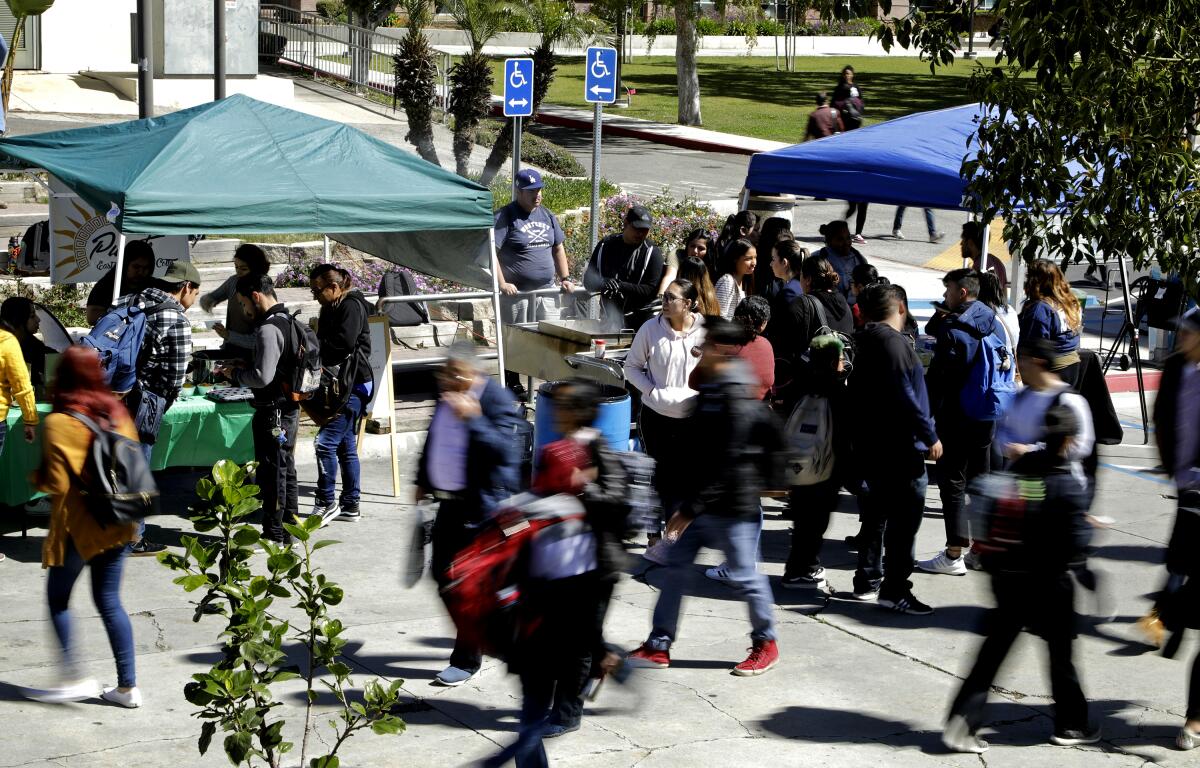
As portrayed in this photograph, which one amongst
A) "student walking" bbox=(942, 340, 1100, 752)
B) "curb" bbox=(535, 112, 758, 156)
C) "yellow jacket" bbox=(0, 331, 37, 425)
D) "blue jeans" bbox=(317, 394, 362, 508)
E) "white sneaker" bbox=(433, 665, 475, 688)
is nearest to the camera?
"student walking" bbox=(942, 340, 1100, 752)

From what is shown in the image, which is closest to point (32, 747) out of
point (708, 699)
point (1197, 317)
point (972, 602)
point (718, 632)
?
point (708, 699)

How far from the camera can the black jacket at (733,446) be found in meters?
6.38

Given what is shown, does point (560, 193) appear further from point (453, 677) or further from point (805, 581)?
point (453, 677)

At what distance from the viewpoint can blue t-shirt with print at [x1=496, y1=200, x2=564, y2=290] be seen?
39.9ft

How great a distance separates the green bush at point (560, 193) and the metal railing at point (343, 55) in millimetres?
7114

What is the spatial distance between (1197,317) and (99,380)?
5.36 metres

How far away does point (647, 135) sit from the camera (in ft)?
107

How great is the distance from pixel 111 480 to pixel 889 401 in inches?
160

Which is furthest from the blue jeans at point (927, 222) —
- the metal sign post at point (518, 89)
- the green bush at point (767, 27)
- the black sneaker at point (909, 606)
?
the green bush at point (767, 27)

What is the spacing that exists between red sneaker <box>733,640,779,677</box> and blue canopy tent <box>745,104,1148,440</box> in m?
4.99

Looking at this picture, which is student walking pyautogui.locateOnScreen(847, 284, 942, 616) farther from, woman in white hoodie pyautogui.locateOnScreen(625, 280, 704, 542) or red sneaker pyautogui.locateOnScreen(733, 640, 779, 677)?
red sneaker pyautogui.locateOnScreen(733, 640, 779, 677)

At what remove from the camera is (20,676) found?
6.75 meters

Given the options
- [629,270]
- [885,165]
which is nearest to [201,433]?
[629,270]

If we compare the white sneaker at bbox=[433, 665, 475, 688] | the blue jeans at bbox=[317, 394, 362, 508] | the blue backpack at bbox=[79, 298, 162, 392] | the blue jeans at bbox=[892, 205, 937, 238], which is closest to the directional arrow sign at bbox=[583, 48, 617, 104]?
the blue jeans at bbox=[317, 394, 362, 508]
